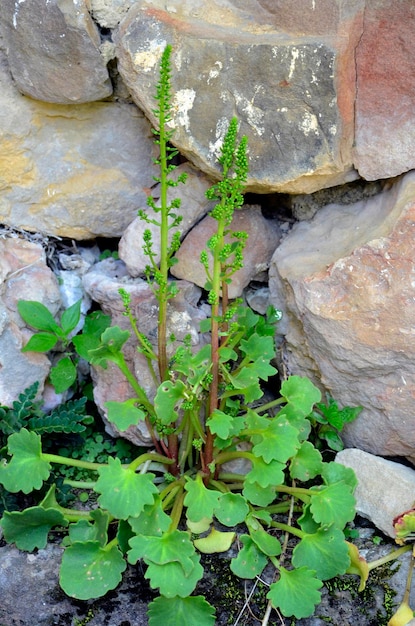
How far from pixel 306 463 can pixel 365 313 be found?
0.57 metres

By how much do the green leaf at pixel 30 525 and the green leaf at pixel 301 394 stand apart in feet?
2.89

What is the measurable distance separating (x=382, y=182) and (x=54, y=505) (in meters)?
1.73

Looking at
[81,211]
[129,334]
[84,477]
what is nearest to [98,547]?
[84,477]

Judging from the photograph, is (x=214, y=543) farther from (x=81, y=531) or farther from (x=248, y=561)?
(x=81, y=531)

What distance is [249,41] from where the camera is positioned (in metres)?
2.49

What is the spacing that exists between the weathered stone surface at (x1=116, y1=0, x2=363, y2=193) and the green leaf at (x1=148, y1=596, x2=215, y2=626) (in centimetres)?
148

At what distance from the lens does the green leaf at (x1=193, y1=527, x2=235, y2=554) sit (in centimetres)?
236

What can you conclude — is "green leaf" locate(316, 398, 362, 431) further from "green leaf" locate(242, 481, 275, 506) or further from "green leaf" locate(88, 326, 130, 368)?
"green leaf" locate(88, 326, 130, 368)

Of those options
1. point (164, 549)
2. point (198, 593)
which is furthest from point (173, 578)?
point (198, 593)

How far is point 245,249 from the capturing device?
9.37ft

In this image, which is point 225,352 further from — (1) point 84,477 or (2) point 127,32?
(2) point 127,32

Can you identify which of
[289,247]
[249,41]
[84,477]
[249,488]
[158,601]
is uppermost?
[249,41]

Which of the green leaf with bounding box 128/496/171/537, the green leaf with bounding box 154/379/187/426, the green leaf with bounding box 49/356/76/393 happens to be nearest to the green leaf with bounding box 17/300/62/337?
the green leaf with bounding box 49/356/76/393

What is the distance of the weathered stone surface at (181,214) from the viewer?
2.82m
